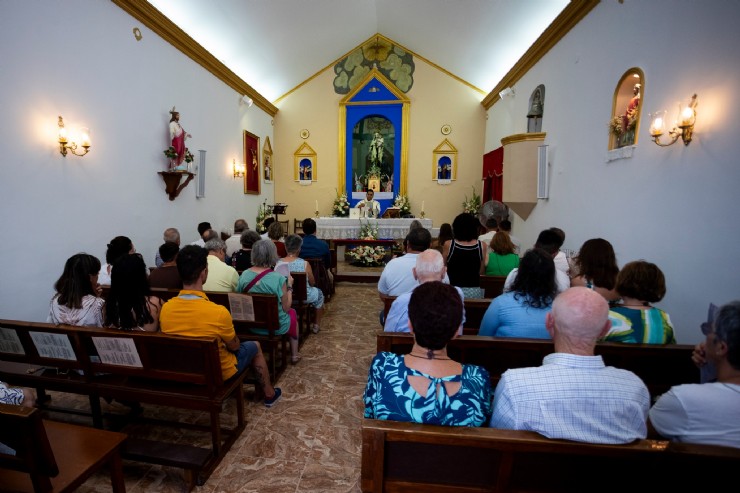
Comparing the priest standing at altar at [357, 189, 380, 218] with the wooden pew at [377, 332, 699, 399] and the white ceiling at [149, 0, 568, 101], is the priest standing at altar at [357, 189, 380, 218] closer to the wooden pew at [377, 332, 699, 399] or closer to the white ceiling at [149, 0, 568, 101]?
the white ceiling at [149, 0, 568, 101]

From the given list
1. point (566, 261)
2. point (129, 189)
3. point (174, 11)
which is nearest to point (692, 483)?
point (566, 261)

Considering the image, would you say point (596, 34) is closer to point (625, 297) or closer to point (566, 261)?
point (566, 261)

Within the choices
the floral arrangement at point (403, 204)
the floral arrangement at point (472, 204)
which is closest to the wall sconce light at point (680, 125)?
the floral arrangement at point (472, 204)

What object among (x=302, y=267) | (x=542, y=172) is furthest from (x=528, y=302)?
(x=542, y=172)

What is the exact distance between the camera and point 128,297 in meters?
2.14

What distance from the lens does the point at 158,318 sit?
2318mm

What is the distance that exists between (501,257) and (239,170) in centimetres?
656

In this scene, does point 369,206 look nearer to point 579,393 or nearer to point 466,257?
point 466,257

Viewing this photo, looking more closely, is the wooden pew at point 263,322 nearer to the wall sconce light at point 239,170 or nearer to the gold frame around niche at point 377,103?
the wall sconce light at point 239,170

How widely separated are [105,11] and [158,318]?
171 inches

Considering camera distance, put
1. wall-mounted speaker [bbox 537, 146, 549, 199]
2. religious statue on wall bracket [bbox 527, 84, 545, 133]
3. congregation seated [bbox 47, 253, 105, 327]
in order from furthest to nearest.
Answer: religious statue on wall bracket [bbox 527, 84, 545, 133] < wall-mounted speaker [bbox 537, 146, 549, 199] < congregation seated [bbox 47, 253, 105, 327]

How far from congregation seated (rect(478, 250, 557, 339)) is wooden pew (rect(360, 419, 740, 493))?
3.04 ft

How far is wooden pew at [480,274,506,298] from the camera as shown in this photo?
3359 millimetres

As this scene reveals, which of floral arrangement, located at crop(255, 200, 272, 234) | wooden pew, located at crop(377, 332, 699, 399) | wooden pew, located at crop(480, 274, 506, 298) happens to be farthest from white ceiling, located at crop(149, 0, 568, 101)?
wooden pew, located at crop(377, 332, 699, 399)
